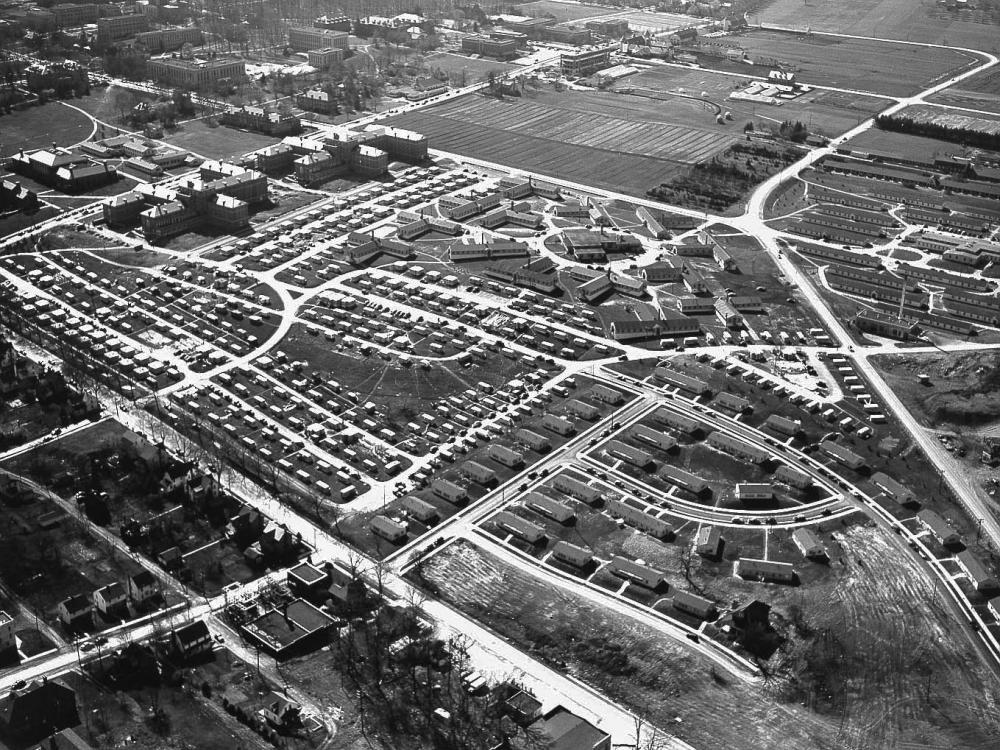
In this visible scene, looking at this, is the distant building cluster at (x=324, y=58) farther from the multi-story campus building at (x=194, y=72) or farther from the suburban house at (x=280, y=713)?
the suburban house at (x=280, y=713)

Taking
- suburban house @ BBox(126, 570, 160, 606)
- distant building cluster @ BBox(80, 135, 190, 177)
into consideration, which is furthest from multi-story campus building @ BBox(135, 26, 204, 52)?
suburban house @ BBox(126, 570, 160, 606)

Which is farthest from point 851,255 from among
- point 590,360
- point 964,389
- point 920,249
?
point 590,360

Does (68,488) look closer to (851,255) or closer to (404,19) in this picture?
(851,255)

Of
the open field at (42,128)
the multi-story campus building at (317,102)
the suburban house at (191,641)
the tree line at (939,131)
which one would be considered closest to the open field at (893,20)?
the tree line at (939,131)

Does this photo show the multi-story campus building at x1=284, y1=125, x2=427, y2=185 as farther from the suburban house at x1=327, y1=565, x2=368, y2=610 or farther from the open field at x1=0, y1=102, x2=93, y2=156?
the suburban house at x1=327, y1=565, x2=368, y2=610

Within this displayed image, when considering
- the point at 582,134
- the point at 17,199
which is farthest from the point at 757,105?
the point at 17,199

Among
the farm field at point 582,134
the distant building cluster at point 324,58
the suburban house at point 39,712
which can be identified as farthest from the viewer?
the distant building cluster at point 324,58

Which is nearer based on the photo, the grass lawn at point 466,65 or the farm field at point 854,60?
the farm field at point 854,60
